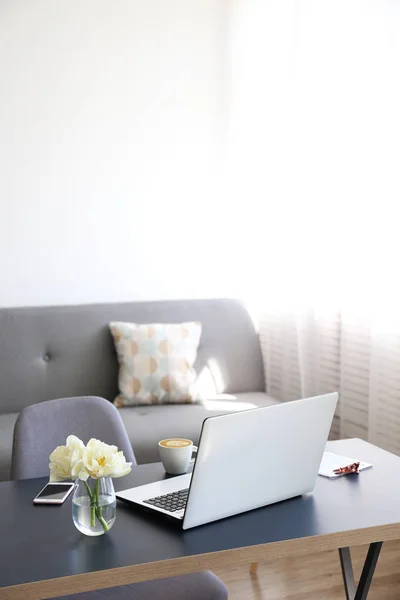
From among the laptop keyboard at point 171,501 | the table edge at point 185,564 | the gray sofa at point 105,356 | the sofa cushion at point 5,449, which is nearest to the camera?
the table edge at point 185,564

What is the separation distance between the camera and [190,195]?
372 cm

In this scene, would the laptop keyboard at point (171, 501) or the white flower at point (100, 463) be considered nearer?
the white flower at point (100, 463)

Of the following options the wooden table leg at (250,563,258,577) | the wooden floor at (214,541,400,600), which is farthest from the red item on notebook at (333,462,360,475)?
the wooden table leg at (250,563,258,577)

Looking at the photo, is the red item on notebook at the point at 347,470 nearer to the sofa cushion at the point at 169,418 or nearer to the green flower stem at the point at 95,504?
the green flower stem at the point at 95,504

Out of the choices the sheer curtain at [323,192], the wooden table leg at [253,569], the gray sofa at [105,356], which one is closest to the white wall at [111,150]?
the sheer curtain at [323,192]

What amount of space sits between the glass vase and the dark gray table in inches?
0.8

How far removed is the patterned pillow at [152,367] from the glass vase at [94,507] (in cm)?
187

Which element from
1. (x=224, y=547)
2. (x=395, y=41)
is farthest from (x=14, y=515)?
(x=395, y=41)

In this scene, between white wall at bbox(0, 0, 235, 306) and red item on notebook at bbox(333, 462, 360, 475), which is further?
white wall at bbox(0, 0, 235, 306)

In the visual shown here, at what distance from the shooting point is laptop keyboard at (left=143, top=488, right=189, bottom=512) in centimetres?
133

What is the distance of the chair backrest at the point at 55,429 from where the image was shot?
5.84ft

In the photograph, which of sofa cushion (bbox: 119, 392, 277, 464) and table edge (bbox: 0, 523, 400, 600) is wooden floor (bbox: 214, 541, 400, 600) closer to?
sofa cushion (bbox: 119, 392, 277, 464)

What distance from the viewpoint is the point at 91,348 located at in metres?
3.25

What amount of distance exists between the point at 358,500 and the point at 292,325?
6.92 feet
